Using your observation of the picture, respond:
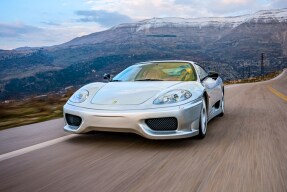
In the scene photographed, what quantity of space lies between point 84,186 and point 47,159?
3.51 ft

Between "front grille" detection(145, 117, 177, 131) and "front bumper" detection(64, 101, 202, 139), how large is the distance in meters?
0.04

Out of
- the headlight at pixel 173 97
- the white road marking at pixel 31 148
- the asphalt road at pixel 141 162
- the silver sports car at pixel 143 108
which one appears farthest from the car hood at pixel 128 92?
the white road marking at pixel 31 148

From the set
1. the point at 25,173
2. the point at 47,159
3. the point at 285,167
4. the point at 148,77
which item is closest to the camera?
the point at 25,173

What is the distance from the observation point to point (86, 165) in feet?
11.6

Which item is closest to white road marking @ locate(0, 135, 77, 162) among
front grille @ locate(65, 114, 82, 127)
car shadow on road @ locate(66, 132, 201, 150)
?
car shadow on road @ locate(66, 132, 201, 150)

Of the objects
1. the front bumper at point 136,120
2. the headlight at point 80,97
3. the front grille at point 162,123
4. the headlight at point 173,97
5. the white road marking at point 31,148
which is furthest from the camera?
the headlight at point 80,97

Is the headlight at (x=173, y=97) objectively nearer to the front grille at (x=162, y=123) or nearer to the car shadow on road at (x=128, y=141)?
the front grille at (x=162, y=123)

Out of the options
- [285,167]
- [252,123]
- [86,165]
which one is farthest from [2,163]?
[252,123]

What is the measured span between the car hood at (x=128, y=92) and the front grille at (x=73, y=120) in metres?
0.29

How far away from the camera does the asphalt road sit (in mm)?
2947

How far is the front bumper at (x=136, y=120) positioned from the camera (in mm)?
4266

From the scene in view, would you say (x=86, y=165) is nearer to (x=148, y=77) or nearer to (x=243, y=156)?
(x=243, y=156)

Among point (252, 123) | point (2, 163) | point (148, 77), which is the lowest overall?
point (252, 123)

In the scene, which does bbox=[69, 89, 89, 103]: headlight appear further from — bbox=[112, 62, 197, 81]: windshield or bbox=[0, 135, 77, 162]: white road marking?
bbox=[112, 62, 197, 81]: windshield
